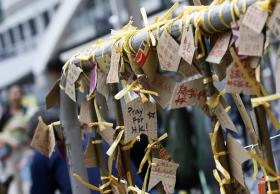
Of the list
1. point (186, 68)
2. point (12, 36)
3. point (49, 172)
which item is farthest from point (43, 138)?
point (12, 36)

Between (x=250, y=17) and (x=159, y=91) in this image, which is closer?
(x=250, y=17)

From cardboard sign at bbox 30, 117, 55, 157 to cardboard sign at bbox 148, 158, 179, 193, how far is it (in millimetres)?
725

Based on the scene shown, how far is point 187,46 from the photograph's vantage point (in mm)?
1691

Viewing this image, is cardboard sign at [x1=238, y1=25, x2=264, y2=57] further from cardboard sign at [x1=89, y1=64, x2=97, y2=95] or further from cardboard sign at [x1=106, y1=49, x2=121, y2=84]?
cardboard sign at [x1=89, y1=64, x2=97, y2=95]

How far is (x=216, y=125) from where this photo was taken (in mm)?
1727

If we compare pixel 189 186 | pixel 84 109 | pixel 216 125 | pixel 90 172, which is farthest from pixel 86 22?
pixel 216 125

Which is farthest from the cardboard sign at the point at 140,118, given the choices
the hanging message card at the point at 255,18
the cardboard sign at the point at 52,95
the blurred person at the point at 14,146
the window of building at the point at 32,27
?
the window of building at the point at 32,27

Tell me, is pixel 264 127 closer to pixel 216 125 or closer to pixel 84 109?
pixel 216 125

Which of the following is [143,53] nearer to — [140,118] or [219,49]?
[140,118]

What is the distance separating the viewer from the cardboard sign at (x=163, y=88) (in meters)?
1.89

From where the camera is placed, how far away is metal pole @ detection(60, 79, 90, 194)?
239cm

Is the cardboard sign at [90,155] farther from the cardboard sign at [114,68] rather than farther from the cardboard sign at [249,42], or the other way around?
the cardboard sign at [249,42]

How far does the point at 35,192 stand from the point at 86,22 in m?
7.07

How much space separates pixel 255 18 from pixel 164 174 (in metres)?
0.61
